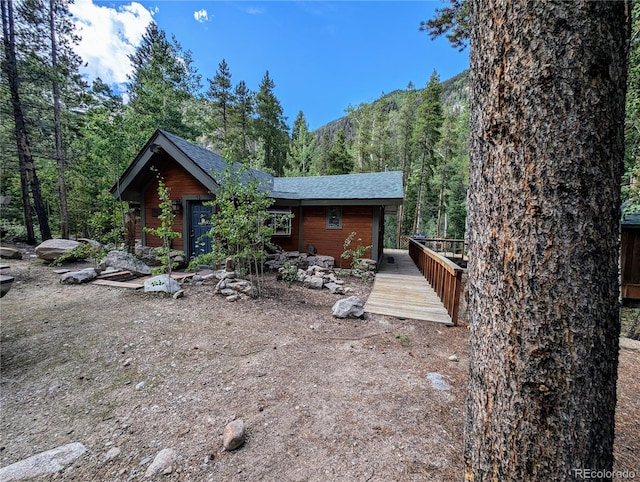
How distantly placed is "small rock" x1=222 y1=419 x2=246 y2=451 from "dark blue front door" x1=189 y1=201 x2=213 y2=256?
699 centimetres

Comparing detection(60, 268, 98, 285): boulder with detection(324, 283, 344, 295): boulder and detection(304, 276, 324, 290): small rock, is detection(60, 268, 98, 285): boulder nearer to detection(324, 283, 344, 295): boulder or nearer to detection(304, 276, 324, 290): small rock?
detection(304, 276, 324, 290): small rock

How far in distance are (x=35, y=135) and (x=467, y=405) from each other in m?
20.2

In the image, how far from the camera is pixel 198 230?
8.43 m

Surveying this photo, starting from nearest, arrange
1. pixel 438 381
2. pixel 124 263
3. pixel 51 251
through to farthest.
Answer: pixel 438 381 → pixel 124 263 → pixel 51 251

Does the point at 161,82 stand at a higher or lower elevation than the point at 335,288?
higher

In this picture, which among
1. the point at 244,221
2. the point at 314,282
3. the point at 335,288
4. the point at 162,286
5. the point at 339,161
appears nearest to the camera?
the point at 244,221

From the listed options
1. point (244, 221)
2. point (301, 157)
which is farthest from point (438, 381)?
point (301, 157)

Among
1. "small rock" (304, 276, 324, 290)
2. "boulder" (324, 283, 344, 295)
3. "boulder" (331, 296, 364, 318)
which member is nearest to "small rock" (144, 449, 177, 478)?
"boulder" (331, 296, 364, 318)

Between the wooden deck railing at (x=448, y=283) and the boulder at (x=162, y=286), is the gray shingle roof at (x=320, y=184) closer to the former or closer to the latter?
the boulder at (x=162, y=286)

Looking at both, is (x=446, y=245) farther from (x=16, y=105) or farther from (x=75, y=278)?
(x=16, y=105)

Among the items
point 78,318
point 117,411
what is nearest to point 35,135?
point 78,318

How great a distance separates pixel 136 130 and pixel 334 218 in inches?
360

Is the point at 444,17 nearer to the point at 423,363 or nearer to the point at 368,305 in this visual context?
the point at 368,305

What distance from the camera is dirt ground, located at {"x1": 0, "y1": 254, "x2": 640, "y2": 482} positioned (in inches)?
Answer: 69.9
